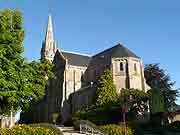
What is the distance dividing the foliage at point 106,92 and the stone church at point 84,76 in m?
2.20

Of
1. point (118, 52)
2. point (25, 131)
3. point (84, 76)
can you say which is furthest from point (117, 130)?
point (84, 76)

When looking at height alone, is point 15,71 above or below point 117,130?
above

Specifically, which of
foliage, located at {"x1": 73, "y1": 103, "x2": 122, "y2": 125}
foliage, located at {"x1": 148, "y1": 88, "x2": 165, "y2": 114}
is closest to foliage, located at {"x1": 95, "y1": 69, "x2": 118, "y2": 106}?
foliage, located at {"x1": 73, "y1": 103, "x2": 122, "y2": 125}

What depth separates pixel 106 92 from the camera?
5534 cm

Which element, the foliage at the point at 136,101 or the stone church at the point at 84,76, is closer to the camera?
the foliage at the point at 136,101

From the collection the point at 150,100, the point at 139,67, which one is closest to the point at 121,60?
the point at 139,67

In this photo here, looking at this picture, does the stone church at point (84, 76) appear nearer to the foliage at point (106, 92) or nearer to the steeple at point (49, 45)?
the foliage at point (106, 92)

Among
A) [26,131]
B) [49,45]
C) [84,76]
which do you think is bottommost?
[26,131]

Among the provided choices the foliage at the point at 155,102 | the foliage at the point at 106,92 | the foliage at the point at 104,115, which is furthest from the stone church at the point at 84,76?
the foliage at the point at 155,102

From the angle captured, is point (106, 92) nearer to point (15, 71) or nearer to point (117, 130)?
point (117, 130)

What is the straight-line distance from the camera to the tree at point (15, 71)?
26516 millimetres

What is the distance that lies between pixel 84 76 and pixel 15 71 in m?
42.8

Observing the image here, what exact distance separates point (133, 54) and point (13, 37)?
125 ft

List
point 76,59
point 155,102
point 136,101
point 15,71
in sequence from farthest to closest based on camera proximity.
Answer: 1. point 76,59
2. point 136,101
3. point 155,102
4. point 15,71
